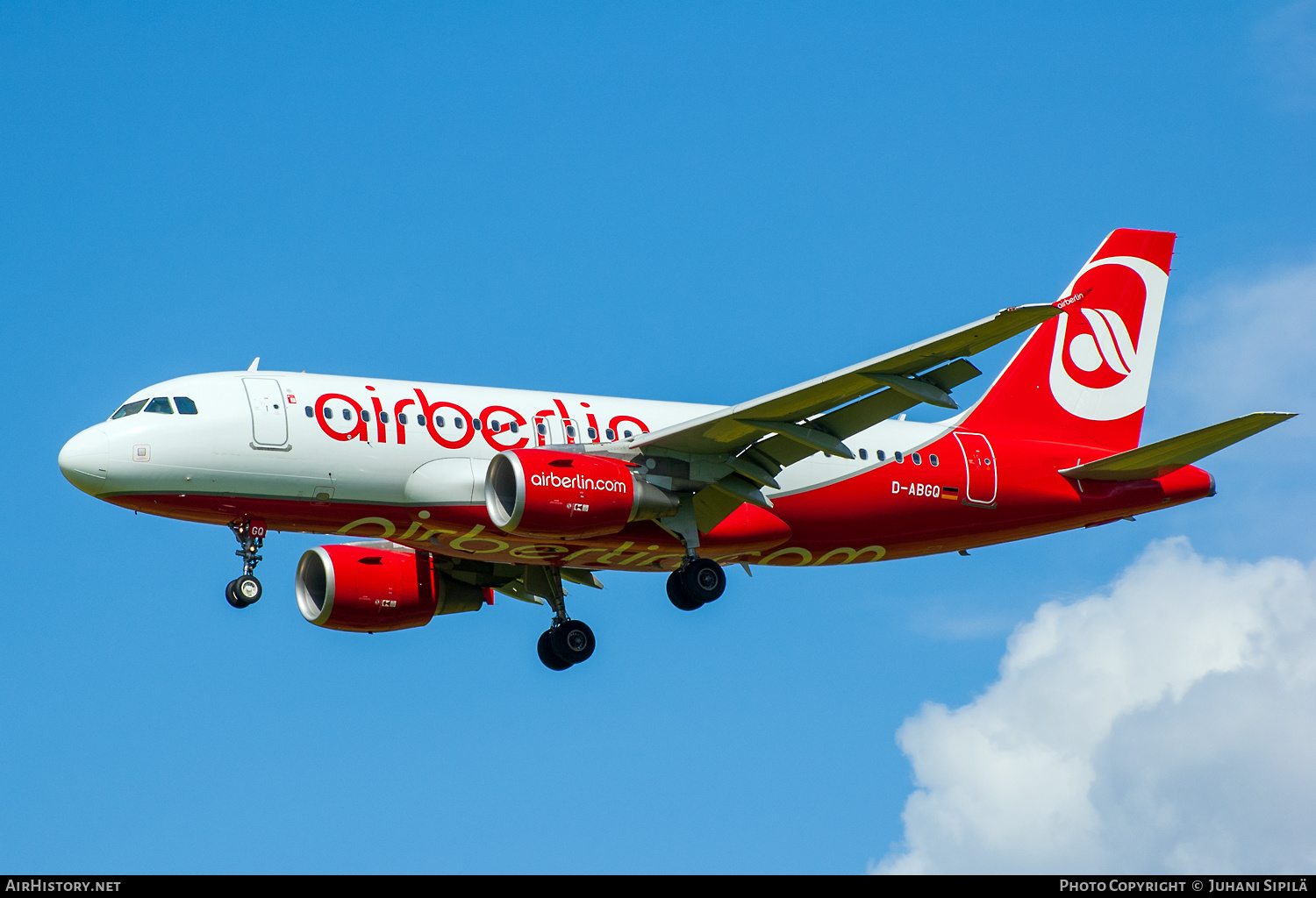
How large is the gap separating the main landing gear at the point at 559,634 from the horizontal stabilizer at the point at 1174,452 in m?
10.9

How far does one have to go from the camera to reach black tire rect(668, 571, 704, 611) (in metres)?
31.1

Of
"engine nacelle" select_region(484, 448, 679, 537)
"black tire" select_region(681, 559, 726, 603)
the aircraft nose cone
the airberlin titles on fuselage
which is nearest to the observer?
the aircraft nose cone

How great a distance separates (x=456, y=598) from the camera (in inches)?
1380

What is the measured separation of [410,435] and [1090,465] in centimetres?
1447

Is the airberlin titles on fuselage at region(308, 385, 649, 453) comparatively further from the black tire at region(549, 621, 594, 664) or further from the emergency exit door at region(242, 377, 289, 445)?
the black tire at region(549, 621, 594, 664)

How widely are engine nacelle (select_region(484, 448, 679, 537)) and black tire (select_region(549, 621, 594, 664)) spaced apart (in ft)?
17.4

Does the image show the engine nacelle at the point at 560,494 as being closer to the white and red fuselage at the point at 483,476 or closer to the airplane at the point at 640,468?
the airplane at the point at 640,468

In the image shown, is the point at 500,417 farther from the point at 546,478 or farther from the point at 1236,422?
the point at 1236,422

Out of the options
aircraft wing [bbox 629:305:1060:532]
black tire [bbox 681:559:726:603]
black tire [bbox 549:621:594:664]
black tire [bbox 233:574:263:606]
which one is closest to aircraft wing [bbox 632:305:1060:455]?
aircraft wing [bbox 629:305:1060:532]

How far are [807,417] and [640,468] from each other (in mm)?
3352

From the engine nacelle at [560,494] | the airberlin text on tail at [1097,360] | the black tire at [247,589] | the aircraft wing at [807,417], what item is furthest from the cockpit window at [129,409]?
the airberlin text on tail at [1097,360]
